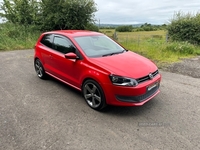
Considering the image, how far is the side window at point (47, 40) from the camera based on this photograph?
4.69 metres

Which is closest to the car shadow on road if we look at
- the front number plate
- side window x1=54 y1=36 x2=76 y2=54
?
the front number plate

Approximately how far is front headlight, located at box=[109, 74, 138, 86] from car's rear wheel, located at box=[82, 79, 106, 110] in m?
0.33

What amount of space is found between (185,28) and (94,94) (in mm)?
9940

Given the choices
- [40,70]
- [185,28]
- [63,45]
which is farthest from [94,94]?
[185,28]

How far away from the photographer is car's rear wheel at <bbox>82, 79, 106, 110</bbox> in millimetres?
3285

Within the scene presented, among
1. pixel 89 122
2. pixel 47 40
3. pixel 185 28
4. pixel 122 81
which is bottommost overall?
pixel 89 122

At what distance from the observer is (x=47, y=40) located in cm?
484

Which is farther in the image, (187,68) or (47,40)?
(187,68)

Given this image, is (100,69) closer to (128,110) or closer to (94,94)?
(94,94)

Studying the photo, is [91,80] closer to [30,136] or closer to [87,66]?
[87,66]

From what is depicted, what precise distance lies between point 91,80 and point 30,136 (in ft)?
4.83

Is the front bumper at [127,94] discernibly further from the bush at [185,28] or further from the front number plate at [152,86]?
the bush at [185,28]

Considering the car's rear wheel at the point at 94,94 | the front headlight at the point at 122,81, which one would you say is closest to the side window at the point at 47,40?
the car's rear wheel at the point at 94,94

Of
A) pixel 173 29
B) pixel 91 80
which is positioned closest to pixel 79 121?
pixel 91 80
